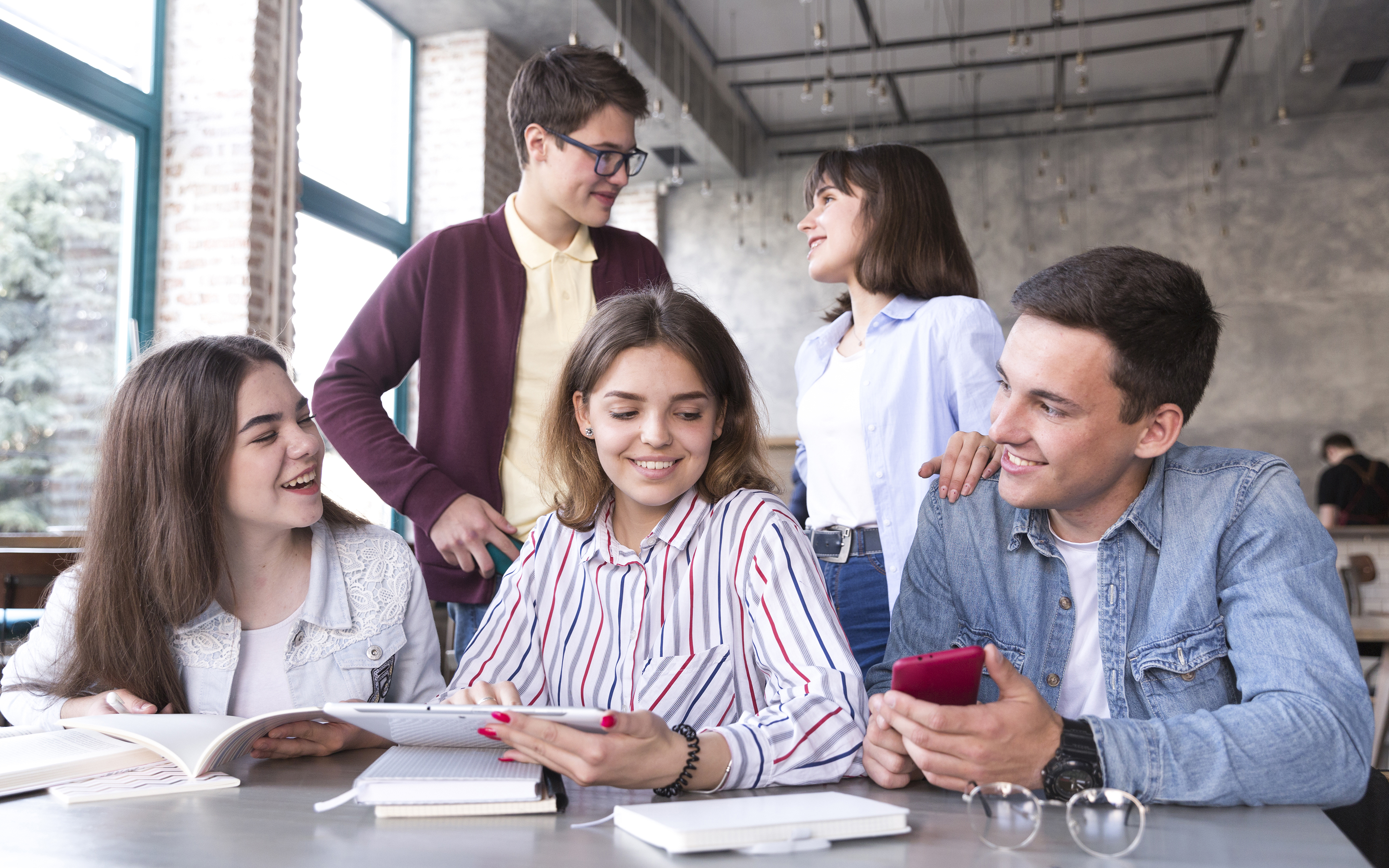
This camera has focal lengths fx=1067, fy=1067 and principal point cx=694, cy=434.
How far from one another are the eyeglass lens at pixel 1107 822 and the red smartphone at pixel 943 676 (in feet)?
0.65

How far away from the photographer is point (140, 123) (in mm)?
4863

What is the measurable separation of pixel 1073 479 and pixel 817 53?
302 inches

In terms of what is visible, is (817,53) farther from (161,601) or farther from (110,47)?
(161,601)

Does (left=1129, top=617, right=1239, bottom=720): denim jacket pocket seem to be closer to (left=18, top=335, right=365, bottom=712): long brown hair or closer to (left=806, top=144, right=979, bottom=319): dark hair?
(left=806, top=144, right=979, bottom=319): dark hair

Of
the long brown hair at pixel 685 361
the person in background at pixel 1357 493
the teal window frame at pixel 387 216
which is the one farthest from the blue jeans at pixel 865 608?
the person in background at pixel 1357 493

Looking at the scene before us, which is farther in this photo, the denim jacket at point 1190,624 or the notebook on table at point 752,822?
the denim jacket at point 1190,624

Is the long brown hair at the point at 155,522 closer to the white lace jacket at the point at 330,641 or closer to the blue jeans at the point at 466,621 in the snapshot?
the white lace jacket at the point at 330,641

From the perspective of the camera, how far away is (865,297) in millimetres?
2338

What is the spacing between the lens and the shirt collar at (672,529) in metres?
1.60

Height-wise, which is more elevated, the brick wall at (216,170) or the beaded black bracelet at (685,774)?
the brick wall at (216,170)

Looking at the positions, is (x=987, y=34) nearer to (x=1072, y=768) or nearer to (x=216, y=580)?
(x=216, y=580)

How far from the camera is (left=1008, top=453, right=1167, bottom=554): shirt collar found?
57.6 inches

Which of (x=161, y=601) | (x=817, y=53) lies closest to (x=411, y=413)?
(x=817, y=53)

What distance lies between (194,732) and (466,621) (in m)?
0.86
